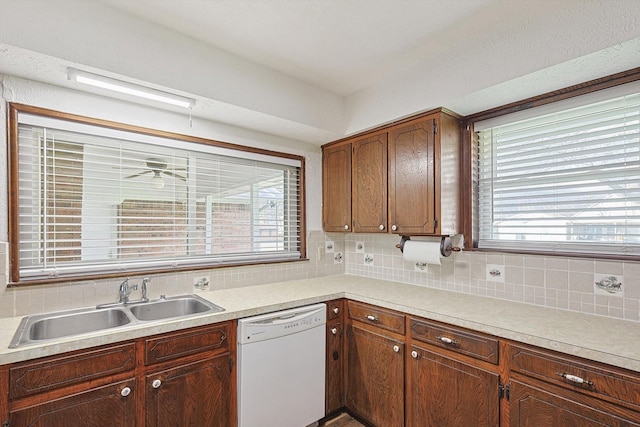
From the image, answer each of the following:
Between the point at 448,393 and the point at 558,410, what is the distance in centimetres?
52

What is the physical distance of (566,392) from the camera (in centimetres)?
134

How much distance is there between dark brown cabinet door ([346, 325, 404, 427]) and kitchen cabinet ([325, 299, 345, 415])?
0.05 meters

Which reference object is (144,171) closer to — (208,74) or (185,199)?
(185,199)

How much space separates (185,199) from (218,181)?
294 mm

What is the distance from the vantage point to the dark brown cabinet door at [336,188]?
283 cm

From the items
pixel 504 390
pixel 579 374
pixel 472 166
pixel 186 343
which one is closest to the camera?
pixel 579 374

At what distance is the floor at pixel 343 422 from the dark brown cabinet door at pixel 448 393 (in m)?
0.49

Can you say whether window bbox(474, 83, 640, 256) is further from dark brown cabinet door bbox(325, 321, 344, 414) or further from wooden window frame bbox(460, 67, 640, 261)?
dark brown cabinet door bbox(325, 321, 344, 414)

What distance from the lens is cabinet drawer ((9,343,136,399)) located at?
1.31m

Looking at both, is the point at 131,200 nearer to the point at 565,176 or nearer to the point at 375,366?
the point at 375,366

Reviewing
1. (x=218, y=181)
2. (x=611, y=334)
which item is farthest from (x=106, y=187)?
(x=611, y=334)

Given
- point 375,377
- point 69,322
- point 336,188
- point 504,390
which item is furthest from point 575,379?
point 69,322

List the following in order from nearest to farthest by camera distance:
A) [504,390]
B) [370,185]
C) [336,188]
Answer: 1. [504,390]
2. [370,185]
3. [336,188]

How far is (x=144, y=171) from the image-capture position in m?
2.17
